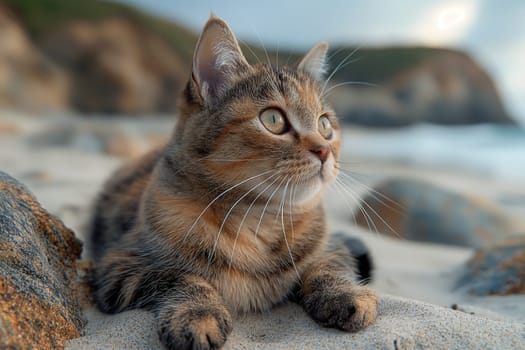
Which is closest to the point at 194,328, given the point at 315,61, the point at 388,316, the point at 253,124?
the point at 388,316

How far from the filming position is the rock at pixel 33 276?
127cm

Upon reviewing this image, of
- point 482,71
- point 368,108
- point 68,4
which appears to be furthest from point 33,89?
point 482,71

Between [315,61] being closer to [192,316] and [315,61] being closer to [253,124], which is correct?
[253,124]

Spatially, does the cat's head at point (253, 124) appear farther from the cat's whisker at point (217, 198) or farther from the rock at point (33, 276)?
the rock at point (33, 276)

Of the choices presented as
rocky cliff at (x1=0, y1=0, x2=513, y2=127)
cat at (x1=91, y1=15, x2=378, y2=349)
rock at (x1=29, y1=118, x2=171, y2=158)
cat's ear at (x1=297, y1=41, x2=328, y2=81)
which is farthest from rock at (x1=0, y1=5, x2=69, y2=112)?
cat at (x1=91, y1=15, x2=378, y2=349)

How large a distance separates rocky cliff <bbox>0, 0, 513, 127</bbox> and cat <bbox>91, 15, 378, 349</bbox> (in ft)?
30.4

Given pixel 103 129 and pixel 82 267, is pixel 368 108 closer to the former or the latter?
pixel 103 129

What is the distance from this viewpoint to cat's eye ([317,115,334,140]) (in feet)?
6.82

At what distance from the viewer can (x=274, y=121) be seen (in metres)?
1.89

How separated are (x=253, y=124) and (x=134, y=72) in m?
14.6

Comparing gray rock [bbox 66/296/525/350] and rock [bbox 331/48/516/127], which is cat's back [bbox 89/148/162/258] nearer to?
gray rock [bbox 66/296/525/350]

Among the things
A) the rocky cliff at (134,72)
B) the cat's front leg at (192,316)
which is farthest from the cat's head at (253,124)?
the rocky cliff at (134,72)

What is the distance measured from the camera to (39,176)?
13.6 ft

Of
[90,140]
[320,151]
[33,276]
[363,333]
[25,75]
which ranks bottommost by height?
[25,75]
